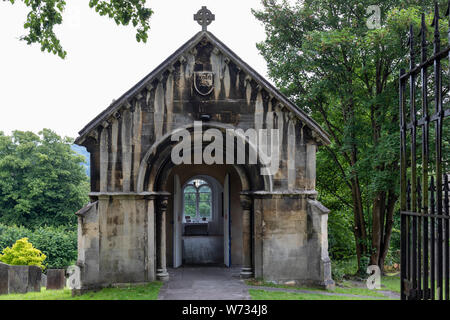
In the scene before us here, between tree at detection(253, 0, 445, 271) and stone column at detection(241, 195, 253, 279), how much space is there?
4804 millimetres

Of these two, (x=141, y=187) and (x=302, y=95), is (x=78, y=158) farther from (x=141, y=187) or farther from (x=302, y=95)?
(x=141, y=187)

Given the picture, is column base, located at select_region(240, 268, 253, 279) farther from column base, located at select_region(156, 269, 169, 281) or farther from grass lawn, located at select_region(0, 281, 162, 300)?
grass lawn, located at select_region(0, 281, 162, 300)

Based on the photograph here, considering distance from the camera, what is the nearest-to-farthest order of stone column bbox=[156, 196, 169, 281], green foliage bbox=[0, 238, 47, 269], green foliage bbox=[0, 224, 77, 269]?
stone column bbox=[156, 196, 169, 281] < green foliage bbox=[0, 238, 47, 269] < green foliage bbox=[0, 224, 77, 269]

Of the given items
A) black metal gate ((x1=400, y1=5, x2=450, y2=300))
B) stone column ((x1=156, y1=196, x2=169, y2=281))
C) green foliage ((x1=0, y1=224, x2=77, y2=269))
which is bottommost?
green foliage ((x1=0, y1=224, x2=77, y2=269))

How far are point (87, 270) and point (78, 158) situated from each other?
80.8 feet

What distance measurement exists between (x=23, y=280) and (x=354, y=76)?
14212 mm

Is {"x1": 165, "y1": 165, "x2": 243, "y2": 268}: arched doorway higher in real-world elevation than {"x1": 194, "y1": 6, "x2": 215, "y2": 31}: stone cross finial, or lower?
A: lower

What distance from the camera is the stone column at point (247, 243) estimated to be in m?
12.4

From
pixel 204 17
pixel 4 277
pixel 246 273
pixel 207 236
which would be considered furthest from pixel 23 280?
pixel 204 17

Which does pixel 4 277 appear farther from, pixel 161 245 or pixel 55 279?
pixel 161 245

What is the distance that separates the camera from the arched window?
78.8 ft

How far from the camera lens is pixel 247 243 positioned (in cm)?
1245

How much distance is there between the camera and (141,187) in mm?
11844

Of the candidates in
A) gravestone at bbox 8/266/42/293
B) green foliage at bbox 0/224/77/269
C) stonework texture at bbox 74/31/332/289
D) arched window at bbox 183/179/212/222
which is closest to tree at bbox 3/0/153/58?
stonework texture at bbox 74/31/332/289
